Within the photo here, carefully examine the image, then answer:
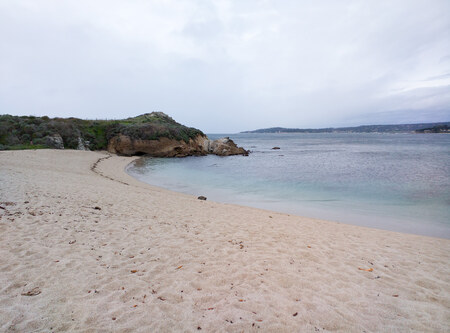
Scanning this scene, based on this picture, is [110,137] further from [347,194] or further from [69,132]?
[347,194]

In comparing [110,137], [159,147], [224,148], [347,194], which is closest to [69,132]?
[110,137]

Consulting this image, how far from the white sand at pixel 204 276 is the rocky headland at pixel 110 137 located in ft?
92.3

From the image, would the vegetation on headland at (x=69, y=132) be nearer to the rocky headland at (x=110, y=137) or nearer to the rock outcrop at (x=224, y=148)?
the rocky headland at (x=110, y=137)

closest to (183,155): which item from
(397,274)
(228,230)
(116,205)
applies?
(116,205)

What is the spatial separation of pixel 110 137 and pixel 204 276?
3797 centimetres

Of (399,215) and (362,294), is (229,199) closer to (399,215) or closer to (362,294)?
(399,215)

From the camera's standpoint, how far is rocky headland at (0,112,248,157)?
29391 mm

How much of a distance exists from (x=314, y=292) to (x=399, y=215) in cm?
933

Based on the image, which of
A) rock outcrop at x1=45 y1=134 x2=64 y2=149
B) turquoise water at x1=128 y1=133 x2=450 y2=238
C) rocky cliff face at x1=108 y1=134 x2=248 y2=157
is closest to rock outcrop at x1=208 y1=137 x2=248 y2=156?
rocky cliff face at x1=108 y1=134 x2=248 y2=157

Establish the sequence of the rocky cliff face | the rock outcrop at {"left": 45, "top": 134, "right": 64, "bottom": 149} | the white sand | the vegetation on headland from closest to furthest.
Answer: the white sand → the vegetation on headland → the rock outcrop at {"left": 45, "top": 134, "right": 64, "bottom": 149} → the rocky cliff face

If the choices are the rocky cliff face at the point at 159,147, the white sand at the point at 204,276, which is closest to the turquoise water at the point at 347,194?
the white sand at the point at 204,276

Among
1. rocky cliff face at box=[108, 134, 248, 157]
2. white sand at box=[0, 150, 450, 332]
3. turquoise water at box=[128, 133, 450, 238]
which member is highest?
rocky cliff face at box=[108, 134, 248, 157]

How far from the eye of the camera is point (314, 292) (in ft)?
12.6

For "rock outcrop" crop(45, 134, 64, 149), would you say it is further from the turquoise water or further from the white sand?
the white sand
